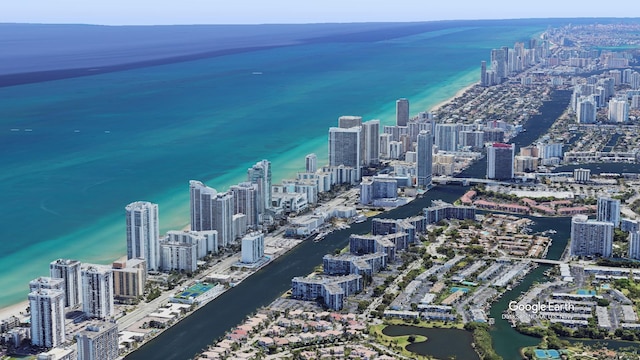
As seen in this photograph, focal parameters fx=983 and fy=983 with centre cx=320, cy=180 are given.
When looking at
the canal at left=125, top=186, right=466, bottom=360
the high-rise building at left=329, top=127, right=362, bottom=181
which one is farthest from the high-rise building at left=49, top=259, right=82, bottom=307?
the high-rise building at left=329, top=127, right=362, bottom=181

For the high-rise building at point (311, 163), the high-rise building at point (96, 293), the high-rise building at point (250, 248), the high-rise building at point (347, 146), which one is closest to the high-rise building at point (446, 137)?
the high-rise building at point (347, 146)

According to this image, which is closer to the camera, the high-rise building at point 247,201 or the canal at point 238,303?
the canal at point 238,303

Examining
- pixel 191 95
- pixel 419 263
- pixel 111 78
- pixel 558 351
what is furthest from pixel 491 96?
pixel 558 351

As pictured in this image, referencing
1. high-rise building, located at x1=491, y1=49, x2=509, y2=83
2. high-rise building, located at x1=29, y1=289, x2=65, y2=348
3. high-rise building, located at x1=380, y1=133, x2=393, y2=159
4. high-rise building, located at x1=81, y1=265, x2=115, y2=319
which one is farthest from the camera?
high-rise building, located at x1=491, y1=49, x2=509, y2=83

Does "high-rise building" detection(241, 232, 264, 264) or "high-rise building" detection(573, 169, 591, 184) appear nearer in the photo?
"high-rise building" detection(241, 232, 264, 264)

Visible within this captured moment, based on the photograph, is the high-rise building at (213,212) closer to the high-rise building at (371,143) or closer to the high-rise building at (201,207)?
the high-rise building at (201,207)

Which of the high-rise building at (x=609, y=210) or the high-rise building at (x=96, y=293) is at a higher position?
the high-rise building at (x=609, y=210)
